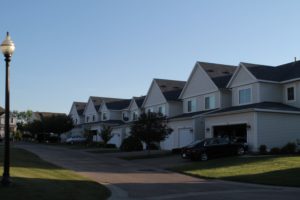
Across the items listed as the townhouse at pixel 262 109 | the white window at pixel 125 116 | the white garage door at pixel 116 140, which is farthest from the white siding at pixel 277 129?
the white window at pixel 125 116

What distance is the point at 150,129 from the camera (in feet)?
134

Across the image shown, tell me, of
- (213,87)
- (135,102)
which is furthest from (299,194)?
(135,102)

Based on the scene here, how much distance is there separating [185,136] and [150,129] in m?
6.31

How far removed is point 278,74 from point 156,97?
18.9 metres

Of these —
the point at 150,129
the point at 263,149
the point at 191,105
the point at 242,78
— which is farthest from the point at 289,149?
the point at 191,105

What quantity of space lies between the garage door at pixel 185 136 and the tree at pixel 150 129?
4.14 metres

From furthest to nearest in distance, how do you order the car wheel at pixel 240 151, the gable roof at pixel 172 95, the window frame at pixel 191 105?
the gable roof at pixel 172 95, the window frame at pixel 191 105, the car wheel at pixel 240 151

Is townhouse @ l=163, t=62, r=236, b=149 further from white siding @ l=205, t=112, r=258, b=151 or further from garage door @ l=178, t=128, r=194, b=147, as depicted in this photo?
white siding @ l=205, t=112, r=258, b=151

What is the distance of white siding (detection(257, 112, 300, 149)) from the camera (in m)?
36.3

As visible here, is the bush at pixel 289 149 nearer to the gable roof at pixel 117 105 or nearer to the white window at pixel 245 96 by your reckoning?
the white window at pixel 245 96

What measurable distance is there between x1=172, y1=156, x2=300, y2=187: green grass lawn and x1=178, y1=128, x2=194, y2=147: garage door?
39.7ft

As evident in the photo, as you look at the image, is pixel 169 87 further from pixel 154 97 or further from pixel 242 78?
pixel 242 78

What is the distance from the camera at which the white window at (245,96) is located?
4244 cm

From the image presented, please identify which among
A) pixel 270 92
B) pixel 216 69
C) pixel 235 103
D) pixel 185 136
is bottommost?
pixel 185 136
